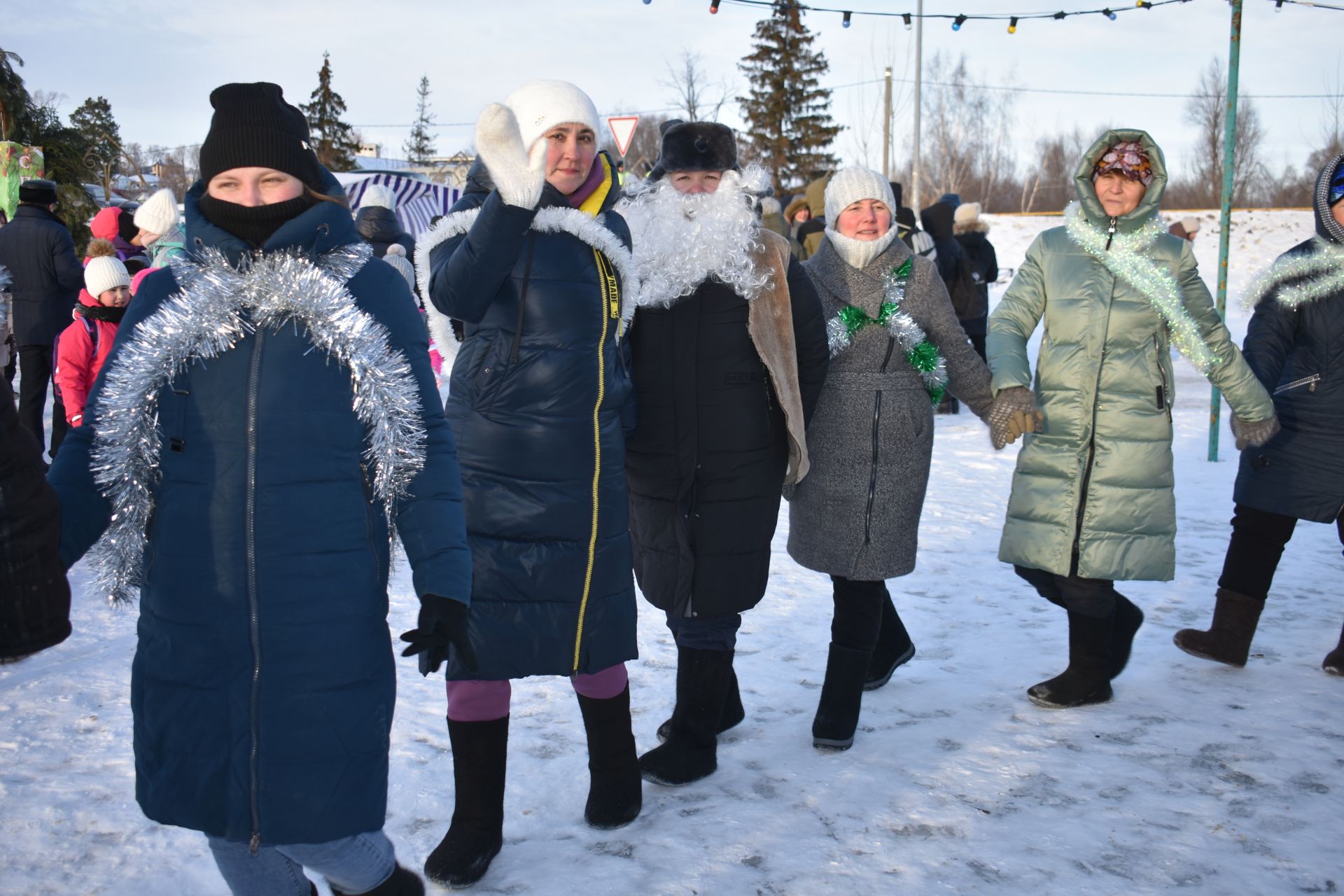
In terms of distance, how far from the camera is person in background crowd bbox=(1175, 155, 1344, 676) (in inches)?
159

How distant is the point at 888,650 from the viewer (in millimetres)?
4121

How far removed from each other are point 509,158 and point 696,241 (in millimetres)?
901

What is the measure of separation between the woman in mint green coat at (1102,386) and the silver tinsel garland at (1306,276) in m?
0.45

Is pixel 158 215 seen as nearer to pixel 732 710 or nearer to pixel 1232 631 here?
pixel 732 710

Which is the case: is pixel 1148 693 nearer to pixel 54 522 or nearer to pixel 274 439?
pixel 274 439

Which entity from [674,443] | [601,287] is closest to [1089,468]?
[674,443]

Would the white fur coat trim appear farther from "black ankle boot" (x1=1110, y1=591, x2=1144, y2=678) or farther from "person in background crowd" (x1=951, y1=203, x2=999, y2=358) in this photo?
"person in background crowd" (x1=951, y1=203, x2=999, y2=358)

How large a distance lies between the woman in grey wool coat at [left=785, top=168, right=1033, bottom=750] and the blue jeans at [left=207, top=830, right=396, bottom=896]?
174cm

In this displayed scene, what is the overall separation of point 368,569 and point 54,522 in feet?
1.77

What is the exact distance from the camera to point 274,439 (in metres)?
1.93

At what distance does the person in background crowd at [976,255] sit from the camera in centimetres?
1066

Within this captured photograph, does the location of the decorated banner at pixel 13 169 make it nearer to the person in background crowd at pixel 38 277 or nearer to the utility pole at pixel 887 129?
the person in background crowd at pixel 38 277

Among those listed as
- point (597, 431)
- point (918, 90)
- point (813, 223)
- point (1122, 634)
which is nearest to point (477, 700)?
point (597, 431)

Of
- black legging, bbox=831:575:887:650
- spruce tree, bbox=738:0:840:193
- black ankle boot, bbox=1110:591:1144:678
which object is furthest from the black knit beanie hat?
spruce tree, bbox=738:0:840:193
